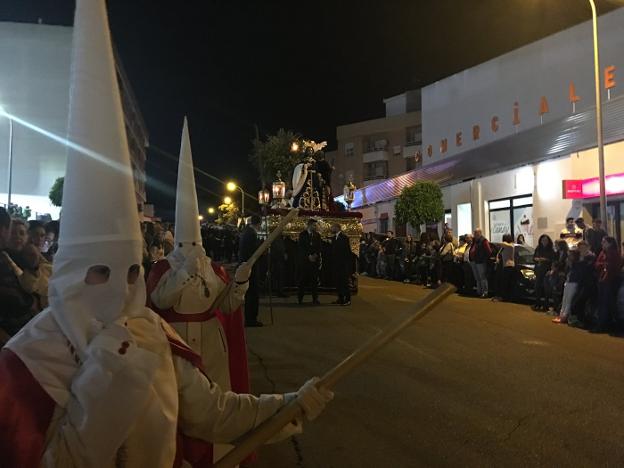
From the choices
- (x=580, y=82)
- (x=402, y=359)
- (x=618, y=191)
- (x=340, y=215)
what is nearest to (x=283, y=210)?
(x=340, y=215)

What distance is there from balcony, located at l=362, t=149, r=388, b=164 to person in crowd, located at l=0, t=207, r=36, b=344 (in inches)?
2072

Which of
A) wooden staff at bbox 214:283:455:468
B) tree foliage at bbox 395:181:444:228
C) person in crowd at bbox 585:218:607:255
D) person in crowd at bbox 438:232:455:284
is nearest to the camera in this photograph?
wooden staff at bbox 214:283:455:468

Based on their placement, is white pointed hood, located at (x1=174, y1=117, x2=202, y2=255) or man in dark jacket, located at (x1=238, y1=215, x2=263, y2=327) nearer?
white pointed hood, located at (x1=174, y1=117, x2=202, y2=255)

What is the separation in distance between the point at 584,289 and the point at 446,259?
6.28 metres

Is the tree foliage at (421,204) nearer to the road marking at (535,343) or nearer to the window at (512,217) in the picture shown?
the window at (512,217)

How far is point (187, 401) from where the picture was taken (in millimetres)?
2002

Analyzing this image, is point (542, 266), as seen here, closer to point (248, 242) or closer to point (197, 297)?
point (248, 242)

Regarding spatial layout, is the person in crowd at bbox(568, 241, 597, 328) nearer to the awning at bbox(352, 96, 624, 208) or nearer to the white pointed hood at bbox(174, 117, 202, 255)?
the white pointed hood at bbox(174, 117, 202, 255)

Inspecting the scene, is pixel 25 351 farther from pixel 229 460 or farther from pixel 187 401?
pixel 229 460

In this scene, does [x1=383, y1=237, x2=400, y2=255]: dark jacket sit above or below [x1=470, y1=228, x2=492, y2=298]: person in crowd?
above

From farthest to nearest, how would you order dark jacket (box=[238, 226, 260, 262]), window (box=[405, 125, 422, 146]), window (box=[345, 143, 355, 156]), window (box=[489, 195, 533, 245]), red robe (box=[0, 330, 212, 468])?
window (box=[345, 143, 355, 156]), window (box=[405, 125, 422, 146]), window (box=[489, 195, 533, 245]), dark jacket (box=[238, 226, 260, 262]), red robe (box=[0, 330, 212, 468])

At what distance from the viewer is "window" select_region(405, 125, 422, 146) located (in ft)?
175

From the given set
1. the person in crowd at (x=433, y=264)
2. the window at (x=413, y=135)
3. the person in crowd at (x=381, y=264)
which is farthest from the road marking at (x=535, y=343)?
the window at (x=413, y=135)

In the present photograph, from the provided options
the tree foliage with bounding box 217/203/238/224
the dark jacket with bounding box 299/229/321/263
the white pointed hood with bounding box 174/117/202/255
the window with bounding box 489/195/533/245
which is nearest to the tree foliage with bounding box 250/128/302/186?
the tree foliage with bounding box 217/203/238/224
